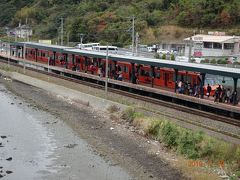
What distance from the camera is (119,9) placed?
345ft

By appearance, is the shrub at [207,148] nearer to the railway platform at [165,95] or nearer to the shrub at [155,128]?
the shrub at [155,128]

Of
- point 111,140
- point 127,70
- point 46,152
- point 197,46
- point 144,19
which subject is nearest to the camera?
point 46,152

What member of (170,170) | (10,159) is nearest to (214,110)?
(170,170)

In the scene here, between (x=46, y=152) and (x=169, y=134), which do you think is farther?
(x=46, y=152)

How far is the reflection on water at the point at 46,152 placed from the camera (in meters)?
20.3

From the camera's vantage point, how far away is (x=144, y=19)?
95.2 m

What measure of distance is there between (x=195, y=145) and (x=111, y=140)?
571 centimetres

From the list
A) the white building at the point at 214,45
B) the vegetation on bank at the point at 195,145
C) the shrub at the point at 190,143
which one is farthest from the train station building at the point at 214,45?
the shrub at the point at 190,143

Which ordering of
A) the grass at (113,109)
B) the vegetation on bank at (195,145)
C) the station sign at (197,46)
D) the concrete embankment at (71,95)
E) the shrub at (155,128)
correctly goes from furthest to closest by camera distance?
the station sign at (197,46) < the concrete embankment at (71,95) < the grass at (113,109) < the shrub at (155,128) < the vegetation on bank at (195,145)

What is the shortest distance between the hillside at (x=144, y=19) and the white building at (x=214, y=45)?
9.17 metres

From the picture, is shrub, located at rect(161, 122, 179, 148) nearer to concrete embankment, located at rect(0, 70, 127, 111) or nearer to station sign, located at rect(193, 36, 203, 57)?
concrete embankment, located at rect(0, 70, 127, 111)

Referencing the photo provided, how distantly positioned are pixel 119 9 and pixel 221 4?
25.2 m

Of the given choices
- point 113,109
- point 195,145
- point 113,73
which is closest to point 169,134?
point 195,145

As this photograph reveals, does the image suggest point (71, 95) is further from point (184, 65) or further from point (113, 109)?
point (184, 65)
